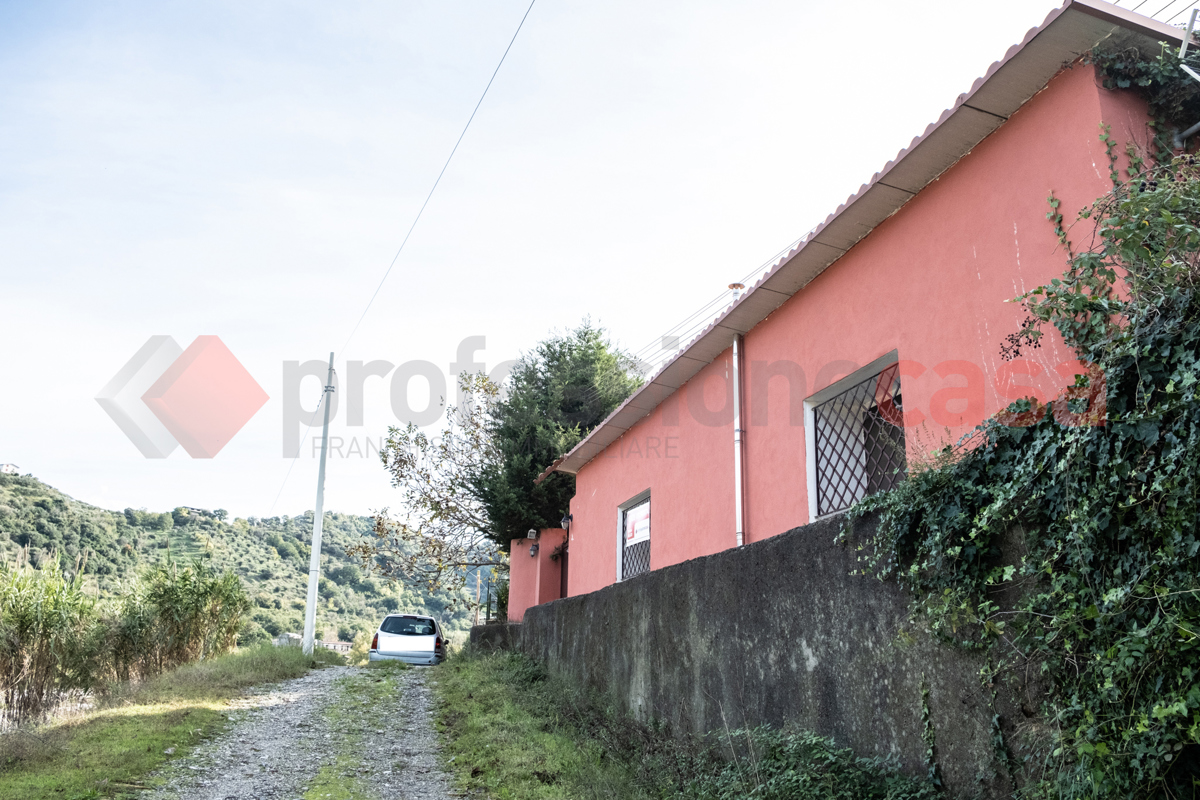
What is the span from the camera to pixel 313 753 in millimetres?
6723

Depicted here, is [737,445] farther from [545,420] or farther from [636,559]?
[545,420]

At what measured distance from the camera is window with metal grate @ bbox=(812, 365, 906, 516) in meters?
6.05

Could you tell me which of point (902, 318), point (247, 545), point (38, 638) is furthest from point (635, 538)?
point (247, 545)

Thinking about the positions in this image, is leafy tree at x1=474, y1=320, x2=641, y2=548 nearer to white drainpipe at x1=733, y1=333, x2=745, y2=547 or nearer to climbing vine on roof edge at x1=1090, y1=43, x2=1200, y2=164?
white drainpipe at x1=733, y1=333, x2=745, y2=547

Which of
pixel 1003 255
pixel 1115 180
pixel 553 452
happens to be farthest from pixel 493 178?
pixel 553 452

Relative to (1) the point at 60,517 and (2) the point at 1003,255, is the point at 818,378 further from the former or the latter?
(1) the point at 60,517

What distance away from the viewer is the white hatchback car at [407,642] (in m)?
15.3

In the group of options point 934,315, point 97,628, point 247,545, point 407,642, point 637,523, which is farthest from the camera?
point 247,545

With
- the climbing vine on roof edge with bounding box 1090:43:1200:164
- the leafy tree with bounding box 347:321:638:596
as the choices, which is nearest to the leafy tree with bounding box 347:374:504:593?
the leafy tree with bounding box 347:321:638:596

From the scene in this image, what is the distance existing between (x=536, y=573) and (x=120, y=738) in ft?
35.0

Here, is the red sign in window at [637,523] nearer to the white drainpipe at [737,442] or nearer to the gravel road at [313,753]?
the white drainpipe at [737,442]

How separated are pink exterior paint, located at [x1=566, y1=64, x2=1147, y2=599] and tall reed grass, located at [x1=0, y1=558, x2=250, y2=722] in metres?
7.69

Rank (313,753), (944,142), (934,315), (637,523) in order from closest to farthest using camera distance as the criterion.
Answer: (944,142)
(934,315)
(313,753)
(637,523)

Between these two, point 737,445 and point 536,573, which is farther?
point 536,573
